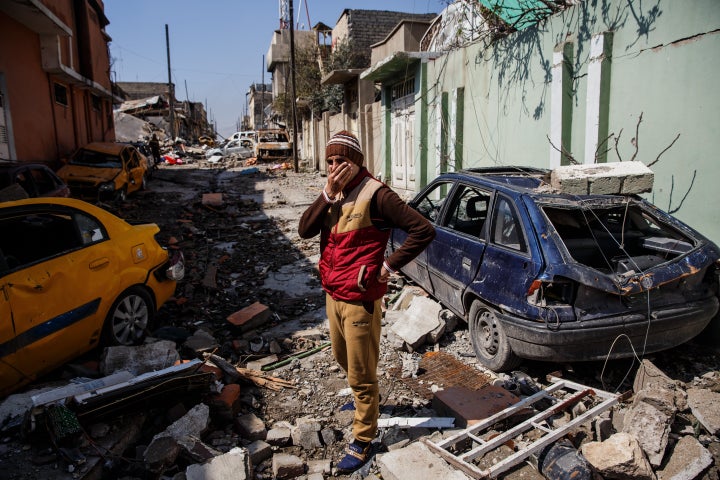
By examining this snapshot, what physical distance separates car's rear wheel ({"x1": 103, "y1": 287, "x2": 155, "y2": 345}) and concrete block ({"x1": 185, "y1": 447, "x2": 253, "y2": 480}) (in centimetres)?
214

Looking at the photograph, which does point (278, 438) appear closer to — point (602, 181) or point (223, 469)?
point (223, 469)

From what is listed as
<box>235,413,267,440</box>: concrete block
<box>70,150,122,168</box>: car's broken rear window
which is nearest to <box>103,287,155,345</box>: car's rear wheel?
<box>235,413,267,440</box>: concrete block

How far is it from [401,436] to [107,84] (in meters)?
22.6

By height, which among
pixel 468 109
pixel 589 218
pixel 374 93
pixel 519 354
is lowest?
pixel 519 354

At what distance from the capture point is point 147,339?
4828mm

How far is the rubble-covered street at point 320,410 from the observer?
2.96 meters

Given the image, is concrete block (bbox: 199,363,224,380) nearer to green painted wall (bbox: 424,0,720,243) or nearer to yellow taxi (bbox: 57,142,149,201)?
green painted wall (bbox: 424,0,720,243)

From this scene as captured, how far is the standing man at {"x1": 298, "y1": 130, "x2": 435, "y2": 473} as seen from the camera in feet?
9.45

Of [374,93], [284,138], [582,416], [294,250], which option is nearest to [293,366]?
A: [582,416]

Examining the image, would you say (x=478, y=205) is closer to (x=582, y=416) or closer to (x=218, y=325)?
(x=582, y=416)

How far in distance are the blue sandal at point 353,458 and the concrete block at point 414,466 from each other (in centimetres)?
11

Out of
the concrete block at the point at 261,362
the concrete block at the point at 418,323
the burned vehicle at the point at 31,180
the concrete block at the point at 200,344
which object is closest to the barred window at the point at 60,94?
the burned vehicle at the point at 31,180

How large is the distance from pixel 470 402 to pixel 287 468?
4.49 feet

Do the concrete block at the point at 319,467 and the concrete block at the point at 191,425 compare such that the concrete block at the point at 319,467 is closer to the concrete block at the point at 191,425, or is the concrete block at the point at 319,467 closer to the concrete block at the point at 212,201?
the concrete block at the point at 191,425
